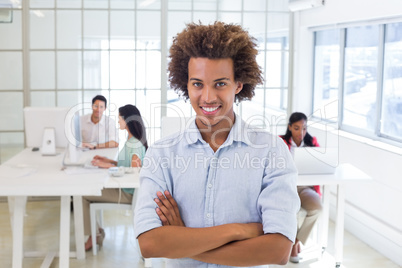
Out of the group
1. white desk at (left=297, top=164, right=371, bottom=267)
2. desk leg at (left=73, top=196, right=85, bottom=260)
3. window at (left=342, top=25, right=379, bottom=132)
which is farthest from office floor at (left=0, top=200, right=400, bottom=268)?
window at (left=342, top=25, right=379, bottom=132)

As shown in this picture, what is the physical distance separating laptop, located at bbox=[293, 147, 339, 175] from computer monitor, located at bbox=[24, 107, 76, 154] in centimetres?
178

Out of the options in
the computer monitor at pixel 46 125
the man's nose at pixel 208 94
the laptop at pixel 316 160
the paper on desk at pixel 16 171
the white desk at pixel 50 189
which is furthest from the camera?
the computer monitor at pixel 46 125

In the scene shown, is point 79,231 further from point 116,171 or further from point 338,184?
point 338,184

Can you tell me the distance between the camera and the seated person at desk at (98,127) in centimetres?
516

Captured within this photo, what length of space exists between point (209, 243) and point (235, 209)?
0.12 m

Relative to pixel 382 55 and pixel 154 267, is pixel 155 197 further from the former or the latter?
pixel 382 55

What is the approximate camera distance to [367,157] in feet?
15.1

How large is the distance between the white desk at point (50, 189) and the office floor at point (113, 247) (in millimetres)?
206

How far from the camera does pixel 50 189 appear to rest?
3426 millimetres

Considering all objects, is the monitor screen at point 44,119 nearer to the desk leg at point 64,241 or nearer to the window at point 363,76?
the desk leg at point 64,241

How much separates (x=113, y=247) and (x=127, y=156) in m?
0.81

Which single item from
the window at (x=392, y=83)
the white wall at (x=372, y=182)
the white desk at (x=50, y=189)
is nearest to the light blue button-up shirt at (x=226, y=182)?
the white desk at (x=50, y=189)

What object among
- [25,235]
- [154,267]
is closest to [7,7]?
[25,235]

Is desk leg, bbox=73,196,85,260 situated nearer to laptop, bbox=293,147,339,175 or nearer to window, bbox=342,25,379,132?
laptop, bbox=293,147,339,175
